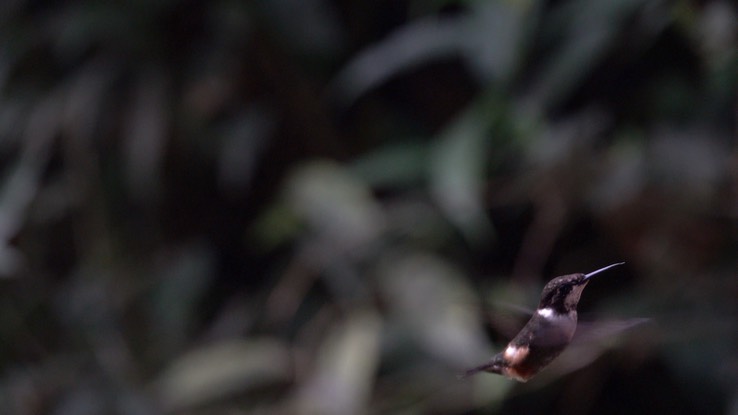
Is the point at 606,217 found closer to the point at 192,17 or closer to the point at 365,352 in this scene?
the point at 365,352

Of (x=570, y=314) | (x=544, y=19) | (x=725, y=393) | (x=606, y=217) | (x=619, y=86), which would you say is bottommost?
(x=570, y=314)

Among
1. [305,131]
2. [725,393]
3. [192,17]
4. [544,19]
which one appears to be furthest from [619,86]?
[192,17]

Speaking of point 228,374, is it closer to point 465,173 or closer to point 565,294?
point 465,173

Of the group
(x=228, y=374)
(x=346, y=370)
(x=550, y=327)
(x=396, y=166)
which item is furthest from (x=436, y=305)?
(x=550, y=327)

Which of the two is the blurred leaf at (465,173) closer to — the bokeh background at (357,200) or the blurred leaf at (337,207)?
the bokeh background at (357,200)

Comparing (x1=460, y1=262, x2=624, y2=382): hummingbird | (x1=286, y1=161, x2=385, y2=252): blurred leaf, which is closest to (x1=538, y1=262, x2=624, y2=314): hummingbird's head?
(x1=460, y1=262, x2=624, y2=382): hummingbird

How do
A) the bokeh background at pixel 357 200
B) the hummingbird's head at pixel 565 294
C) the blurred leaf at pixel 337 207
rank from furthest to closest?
the blurred leaf at pixel 337 207, the bokeh background at pixel 357 200, the hummingbird's head at pixel 565 294

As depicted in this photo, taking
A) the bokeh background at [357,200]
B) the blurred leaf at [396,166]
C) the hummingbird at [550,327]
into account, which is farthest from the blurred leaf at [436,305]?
the hummingbird at [550,327]
